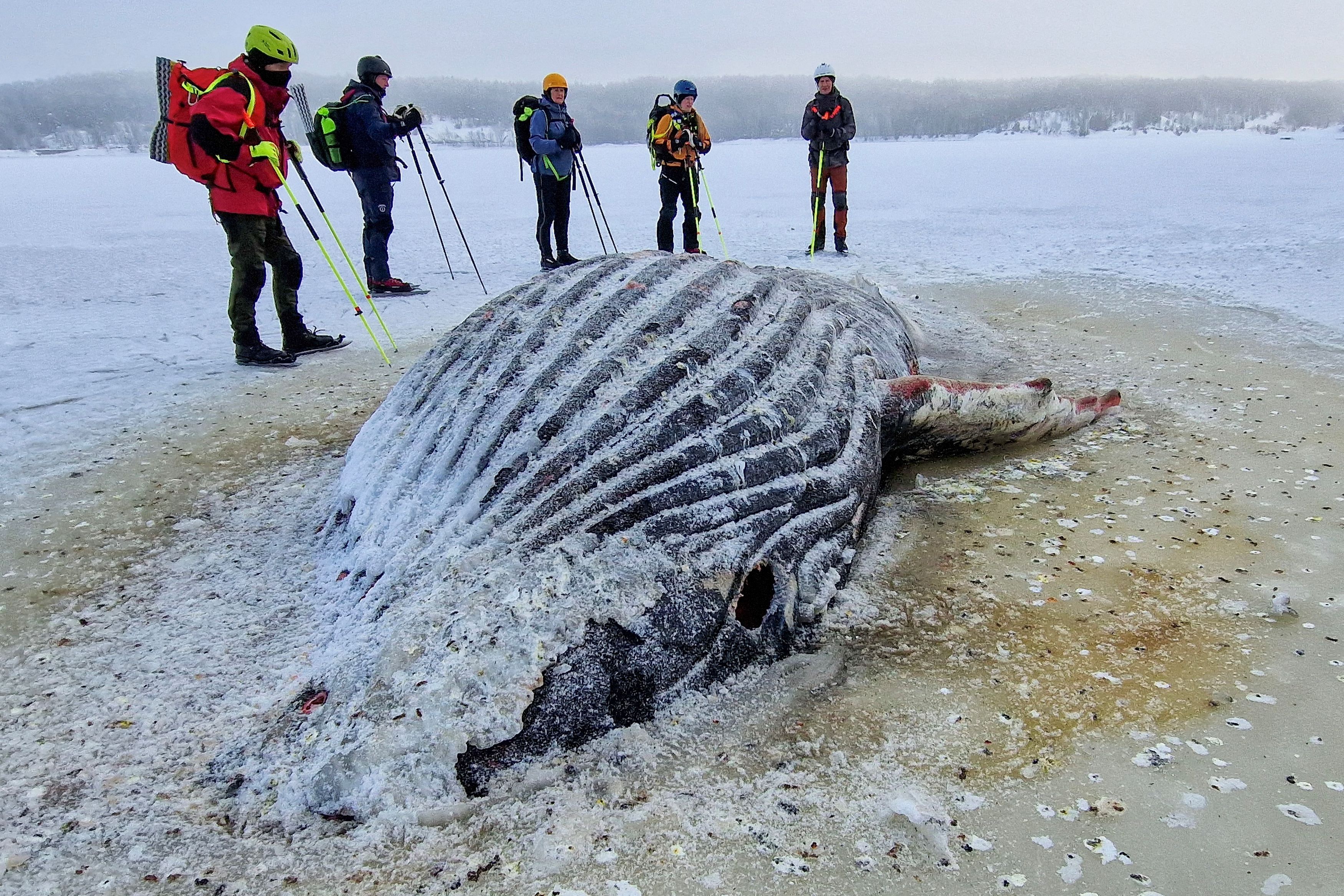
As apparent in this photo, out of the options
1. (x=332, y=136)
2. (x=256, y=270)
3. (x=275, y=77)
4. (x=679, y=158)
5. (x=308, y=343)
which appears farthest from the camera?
(x=679, y=158)

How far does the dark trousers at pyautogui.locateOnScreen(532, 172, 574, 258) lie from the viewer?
8.84 meters

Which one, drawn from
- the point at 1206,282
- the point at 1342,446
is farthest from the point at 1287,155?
the point at 1342,446

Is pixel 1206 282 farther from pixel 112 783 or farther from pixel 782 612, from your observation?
pixel 112 783

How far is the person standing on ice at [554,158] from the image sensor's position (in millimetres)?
8594

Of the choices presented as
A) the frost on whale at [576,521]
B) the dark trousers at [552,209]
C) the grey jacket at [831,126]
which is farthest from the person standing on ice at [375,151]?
the frost on whale at [576,521]

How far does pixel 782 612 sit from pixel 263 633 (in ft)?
5.59

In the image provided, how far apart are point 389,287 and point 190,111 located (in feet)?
9.90

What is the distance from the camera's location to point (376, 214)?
8.11m

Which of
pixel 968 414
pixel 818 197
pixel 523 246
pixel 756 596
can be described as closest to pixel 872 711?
pixel 756 596

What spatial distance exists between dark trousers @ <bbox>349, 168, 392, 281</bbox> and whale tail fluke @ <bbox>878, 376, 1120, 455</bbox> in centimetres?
596

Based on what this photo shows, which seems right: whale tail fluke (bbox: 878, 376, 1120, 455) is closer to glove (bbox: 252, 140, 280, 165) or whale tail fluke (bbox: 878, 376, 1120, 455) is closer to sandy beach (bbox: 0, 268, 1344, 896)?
sandy beach (bbox: 0, 268, 1344, 896)

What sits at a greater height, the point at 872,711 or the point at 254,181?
the point at 254,181

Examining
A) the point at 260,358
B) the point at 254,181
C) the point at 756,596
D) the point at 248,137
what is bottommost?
the point at 756,596

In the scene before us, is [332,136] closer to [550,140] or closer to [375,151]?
[375,151]
